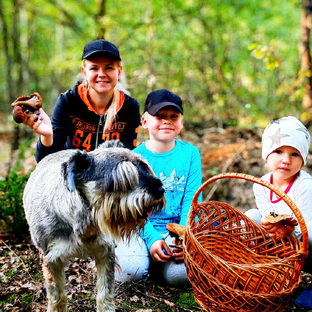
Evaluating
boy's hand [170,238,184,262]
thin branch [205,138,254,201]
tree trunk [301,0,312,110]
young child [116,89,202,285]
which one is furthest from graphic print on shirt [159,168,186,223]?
tree trunk [301,0,312,110]

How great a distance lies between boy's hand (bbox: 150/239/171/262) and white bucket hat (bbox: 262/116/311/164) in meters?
1.27

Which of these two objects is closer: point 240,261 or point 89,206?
point 89,206

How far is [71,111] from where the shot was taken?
11.6 feet

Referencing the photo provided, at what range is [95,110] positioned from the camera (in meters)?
3.57

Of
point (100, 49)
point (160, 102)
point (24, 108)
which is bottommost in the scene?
point (24, 108)

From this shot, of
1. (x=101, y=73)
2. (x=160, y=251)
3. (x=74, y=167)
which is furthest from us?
Answer: (x=101, y=73)

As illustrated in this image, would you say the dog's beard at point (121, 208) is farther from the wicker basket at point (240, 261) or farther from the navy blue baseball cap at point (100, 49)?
the navy blue baseball cap at point (100, 49)

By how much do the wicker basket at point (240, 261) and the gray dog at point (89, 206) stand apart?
1.79 ft

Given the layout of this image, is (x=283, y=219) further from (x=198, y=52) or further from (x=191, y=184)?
(x=198, y=52)

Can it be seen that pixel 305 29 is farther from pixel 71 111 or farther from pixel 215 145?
pixel 71 111

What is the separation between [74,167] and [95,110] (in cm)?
164

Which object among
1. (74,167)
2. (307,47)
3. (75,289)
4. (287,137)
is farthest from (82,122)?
(307,47)

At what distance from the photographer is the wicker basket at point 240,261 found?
2146 mm

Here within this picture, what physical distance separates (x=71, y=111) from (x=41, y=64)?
12303mm
